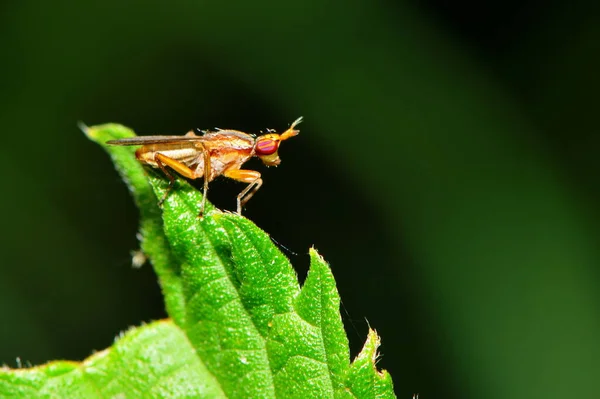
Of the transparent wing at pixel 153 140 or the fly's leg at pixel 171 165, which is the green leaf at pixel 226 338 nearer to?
the fly's leg at pixel 171 165

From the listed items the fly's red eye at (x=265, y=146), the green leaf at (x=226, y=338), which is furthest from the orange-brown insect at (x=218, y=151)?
the green leaf at (x=226, y=338)

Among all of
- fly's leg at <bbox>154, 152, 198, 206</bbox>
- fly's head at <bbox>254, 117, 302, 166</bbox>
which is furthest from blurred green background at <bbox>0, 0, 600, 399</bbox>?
fly's leg at <bbox>154, 152, 198, 206</bbox>

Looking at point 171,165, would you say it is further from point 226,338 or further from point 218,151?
point 226,338

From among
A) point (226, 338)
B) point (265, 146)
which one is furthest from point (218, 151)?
point (226, 338)

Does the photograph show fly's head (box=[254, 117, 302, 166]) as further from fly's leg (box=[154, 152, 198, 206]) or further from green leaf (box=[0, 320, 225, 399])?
green leaf (box=[0, 320, 225, 399])

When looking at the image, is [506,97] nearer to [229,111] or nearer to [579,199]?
[579,199]

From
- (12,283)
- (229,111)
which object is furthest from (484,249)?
(12,283)
